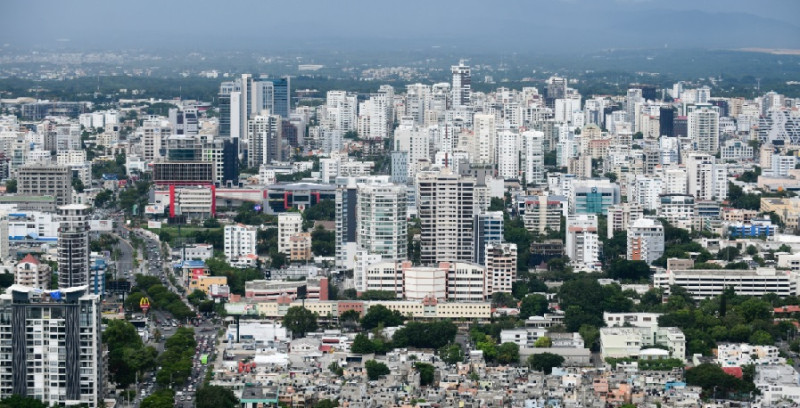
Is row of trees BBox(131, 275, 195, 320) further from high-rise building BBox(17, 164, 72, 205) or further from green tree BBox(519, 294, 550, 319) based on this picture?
high-rise building BBox(17, 164, 72, 205)

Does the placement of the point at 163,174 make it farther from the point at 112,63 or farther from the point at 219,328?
the point at 112,63

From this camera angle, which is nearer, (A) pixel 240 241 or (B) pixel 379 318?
(B) pixel 379 318

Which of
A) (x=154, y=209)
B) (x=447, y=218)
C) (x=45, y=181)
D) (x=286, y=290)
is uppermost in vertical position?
(x=447, y=218)

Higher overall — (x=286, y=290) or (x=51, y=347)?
(x=51, y=347)

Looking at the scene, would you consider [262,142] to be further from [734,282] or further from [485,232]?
[734,282]

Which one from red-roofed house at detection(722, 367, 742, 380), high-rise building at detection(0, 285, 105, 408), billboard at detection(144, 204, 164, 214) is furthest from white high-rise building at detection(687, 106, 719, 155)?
high-rise building at detection(0, 285, 105, 408)

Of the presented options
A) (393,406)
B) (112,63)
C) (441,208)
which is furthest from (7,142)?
(112,63)

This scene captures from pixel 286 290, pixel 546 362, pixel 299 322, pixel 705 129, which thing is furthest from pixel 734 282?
pixel 705 129
